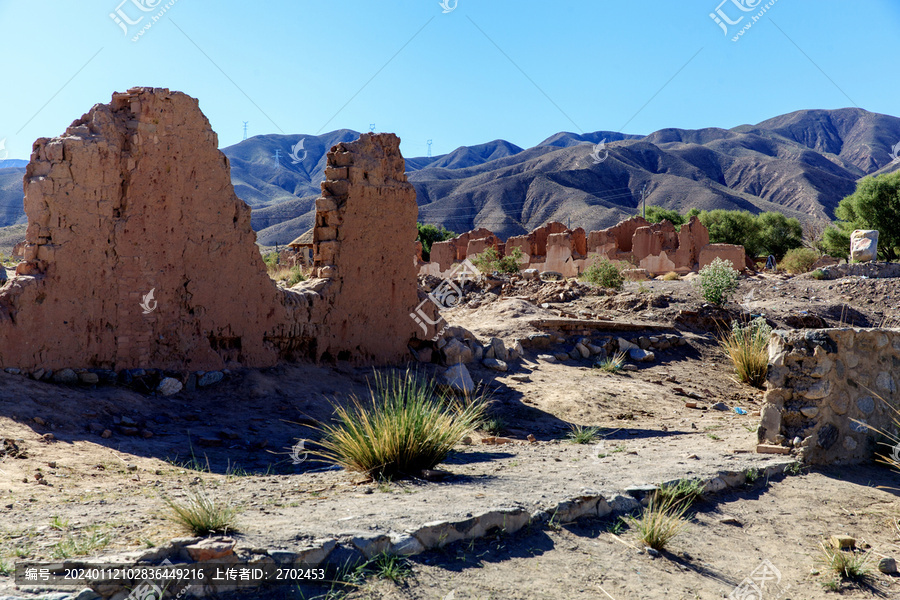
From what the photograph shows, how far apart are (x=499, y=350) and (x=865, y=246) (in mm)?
15636

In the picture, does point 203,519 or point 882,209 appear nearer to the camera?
point 203,519

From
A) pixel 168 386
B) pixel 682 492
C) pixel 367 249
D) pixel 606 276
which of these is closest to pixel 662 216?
pixel 606 276

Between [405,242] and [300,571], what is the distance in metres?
6.46

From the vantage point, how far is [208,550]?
2.59 metres

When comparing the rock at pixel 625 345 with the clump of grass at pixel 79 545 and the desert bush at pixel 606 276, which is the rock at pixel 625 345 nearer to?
the desert bush at pixel 606 276

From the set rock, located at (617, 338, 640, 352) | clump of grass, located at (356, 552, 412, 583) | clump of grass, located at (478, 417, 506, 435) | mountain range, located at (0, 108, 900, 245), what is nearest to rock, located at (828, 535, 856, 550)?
clump of grass, located at (356, 552, 412, 583)

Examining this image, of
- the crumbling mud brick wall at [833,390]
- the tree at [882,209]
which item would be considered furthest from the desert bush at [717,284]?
the tree at [882,209]

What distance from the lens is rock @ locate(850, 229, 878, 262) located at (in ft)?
64.4

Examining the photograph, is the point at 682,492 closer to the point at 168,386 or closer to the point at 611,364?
the point at 168,386

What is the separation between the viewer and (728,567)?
137 inches

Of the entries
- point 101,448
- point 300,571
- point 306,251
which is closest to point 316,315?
point 101,448

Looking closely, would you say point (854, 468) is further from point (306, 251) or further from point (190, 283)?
point (306, 251)

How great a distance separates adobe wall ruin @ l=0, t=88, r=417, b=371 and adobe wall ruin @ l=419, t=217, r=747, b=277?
13365mm

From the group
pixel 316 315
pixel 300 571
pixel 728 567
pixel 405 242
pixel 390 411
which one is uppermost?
pixel 405 242
